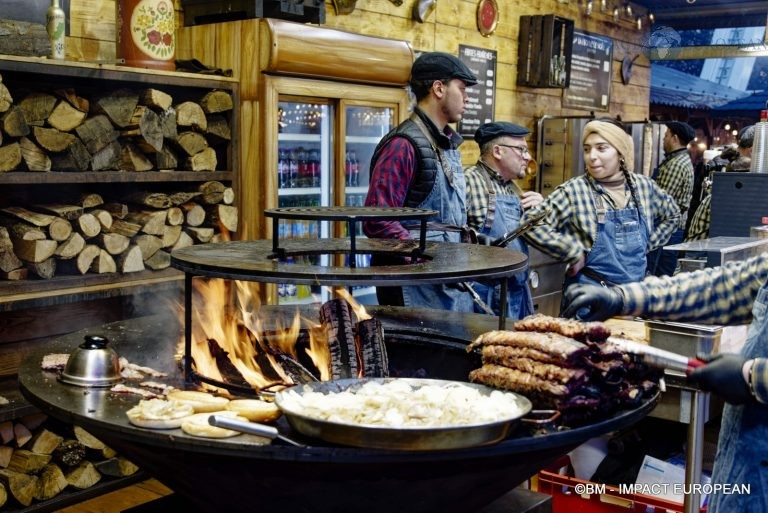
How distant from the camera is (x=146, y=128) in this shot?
421 centimetres

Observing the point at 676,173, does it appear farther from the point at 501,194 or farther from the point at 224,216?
the point at 224,216

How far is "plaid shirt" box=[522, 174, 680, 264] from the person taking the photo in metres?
4.90

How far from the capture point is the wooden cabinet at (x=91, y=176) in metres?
3.77

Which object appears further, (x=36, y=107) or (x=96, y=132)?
(x=96, y=132)

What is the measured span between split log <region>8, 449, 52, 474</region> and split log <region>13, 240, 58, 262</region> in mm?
911

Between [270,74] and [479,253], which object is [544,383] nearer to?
[479,253]

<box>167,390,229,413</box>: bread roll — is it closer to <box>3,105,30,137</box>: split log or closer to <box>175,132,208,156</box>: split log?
<box>3,105,30,137</box>: split log

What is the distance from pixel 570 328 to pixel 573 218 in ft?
8.96

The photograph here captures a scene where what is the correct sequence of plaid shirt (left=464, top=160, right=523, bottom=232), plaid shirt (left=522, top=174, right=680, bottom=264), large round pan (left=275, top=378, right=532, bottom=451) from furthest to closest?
1. plaid shirt (left=464, top=160, right=523, bottom=232)
2. plaid shirt (left=522, top=174, right=680, bottom=264)
3. large round pan (left=275, top=378, right=532, bottom=451)

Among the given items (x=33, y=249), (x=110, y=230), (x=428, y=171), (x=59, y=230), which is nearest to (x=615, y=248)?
(x=428, y=171)

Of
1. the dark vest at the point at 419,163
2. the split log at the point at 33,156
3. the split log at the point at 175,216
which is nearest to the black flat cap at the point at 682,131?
the dark vest at the point at 419,163

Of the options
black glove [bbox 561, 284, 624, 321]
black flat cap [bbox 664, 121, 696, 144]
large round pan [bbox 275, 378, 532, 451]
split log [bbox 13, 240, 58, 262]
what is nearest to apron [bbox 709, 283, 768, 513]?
black glove [bbox 561, 284, 624, 321]

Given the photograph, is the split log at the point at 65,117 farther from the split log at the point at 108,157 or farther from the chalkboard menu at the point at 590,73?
the chalkboard menu at the point at 590,73

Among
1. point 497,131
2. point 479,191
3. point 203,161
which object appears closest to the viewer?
point 203,161
